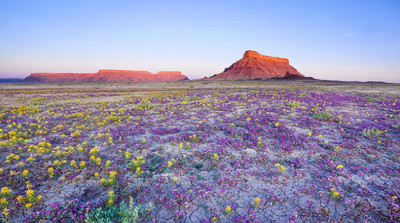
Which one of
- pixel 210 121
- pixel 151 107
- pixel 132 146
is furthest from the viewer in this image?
pixel 151 107

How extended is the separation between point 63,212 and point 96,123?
8.55 meters

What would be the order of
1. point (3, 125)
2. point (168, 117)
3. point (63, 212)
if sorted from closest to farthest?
point (63, 212)
point (3, 125)
point (168, 117)

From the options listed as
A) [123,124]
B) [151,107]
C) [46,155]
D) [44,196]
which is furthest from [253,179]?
[151,107]

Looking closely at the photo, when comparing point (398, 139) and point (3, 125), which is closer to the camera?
point (398, 139)

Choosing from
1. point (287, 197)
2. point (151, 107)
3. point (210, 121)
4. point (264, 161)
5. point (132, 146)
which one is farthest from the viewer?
point (151, 107)

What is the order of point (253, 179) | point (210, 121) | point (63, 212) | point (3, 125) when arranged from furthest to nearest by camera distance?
point (210, 121)
point (3, 125)
point (253, 179)
point (63, 212)

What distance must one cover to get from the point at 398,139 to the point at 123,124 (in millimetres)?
14481

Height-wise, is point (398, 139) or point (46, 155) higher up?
point (398, 139)

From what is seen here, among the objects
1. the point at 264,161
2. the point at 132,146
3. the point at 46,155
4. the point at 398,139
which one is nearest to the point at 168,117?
the point at 132,146

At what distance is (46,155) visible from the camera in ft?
24.2

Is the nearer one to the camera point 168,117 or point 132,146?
point 132,146

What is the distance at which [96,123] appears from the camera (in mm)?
11969

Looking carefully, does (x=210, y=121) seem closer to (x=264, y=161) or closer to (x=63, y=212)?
(x=264, y=161)

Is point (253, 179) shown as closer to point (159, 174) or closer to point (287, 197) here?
point (287, 197)
